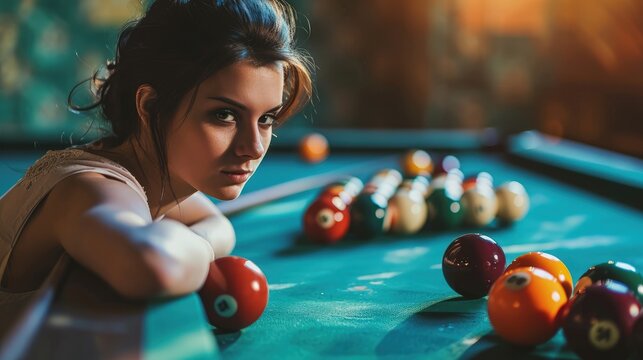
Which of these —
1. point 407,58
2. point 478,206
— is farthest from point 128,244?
point 407,58

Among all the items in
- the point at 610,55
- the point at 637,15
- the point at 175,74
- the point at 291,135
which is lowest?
the point at 291,135

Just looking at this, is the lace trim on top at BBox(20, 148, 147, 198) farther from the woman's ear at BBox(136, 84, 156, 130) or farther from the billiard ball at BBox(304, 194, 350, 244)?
the billiard ball at BBox(304, 194, 350, 244)

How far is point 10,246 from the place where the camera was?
1229 mm

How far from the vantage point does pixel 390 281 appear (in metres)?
1.56

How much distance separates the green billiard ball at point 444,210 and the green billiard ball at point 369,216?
0.57 feet

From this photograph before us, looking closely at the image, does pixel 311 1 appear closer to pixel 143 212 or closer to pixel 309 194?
pixel 309 194

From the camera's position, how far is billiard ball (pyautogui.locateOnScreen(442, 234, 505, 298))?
1392 millimetres

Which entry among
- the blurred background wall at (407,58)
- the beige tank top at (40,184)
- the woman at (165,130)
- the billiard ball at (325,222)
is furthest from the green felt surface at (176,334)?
the blurred background wall at (407,58)

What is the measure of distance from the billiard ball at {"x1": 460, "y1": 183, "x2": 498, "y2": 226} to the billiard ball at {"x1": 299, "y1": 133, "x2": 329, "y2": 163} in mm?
1514

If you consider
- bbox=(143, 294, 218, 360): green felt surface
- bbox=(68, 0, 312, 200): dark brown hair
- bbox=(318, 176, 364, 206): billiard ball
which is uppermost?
bbox=(68, 0, 312, 200): dark brown hair

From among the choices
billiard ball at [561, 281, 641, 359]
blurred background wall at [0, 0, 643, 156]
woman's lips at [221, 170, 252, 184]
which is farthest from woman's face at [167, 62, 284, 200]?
blurred background wall at [0, 0, 643, 156]

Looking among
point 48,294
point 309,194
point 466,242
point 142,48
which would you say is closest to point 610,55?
point 309,194

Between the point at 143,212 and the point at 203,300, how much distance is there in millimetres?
207

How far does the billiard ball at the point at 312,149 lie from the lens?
12.3 ft
